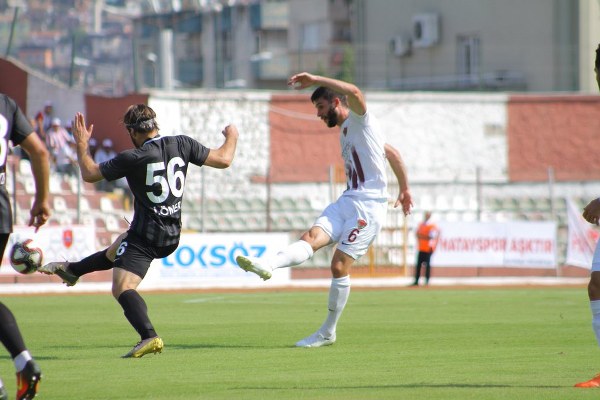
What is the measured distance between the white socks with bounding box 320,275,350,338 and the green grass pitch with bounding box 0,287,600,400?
0.87ft

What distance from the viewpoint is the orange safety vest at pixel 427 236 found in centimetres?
2583

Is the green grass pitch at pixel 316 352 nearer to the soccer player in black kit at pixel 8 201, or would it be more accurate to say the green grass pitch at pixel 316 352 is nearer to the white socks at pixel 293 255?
the soccer player in black kit at pixel 8 201

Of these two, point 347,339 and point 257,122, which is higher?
point 257,122

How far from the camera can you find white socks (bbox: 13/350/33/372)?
281 inches

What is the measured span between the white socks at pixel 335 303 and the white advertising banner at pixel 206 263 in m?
14.3

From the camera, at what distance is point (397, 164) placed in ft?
38.0

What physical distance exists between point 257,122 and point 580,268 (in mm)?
11315

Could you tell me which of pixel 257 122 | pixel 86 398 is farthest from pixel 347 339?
Answer: pixel 257 122

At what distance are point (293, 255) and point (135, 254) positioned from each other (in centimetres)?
146

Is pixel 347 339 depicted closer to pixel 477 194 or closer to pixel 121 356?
pixel 121 356

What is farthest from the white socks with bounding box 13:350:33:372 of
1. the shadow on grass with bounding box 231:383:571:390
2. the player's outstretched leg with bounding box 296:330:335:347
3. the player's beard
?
the player's beard

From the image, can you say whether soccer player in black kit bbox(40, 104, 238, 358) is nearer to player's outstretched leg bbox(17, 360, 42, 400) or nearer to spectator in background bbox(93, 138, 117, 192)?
player's outstretched leg bbox(17, 360, 42, 400)

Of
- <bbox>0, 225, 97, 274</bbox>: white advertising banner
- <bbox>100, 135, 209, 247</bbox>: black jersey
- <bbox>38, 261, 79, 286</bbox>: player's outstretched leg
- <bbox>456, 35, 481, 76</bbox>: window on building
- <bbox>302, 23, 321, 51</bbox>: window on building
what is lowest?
<bbox>0, 225, 97, 274</bbox>: white advertising banner

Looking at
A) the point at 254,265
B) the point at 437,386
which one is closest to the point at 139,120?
the point at 254,265
